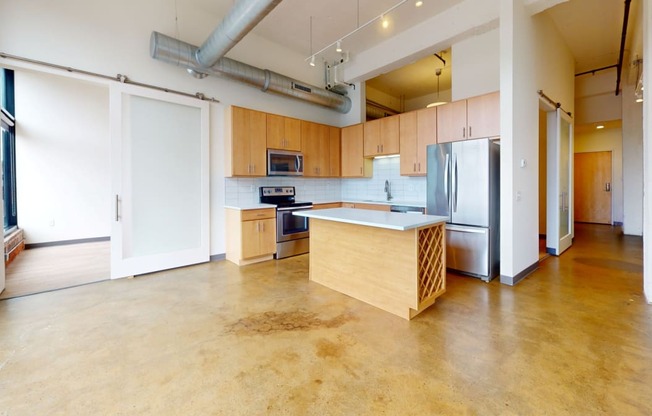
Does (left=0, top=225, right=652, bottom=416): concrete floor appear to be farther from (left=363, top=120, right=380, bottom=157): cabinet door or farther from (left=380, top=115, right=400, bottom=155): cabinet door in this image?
(left=363, top=120, right=380, bottom=157): cabinet door

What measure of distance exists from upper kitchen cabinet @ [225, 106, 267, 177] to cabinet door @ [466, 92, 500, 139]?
3186mm

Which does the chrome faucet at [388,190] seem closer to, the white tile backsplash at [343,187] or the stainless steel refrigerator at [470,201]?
the white tile backsplash at [343,187]

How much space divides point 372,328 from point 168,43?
423 centimetres

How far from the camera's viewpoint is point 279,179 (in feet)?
17.5

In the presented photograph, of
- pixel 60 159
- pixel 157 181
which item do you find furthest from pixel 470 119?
pixel 60 159

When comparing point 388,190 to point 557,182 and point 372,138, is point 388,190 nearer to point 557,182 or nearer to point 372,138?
point 372,138

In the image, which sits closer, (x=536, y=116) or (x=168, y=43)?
(x=168, y=43)

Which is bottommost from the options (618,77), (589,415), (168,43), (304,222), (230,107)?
(589,415)

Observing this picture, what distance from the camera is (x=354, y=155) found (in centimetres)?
582

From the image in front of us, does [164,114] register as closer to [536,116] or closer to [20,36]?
[20,36]

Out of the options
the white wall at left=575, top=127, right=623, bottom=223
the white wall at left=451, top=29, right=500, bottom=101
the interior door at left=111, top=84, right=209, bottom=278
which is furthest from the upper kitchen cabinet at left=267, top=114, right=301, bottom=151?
the white wall at left=575, top=127, right=623, bottom=223

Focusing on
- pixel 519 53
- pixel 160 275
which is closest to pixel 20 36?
pixel 160 275

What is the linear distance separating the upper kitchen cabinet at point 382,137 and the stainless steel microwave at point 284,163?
138cm

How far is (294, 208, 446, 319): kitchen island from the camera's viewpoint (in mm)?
2576
